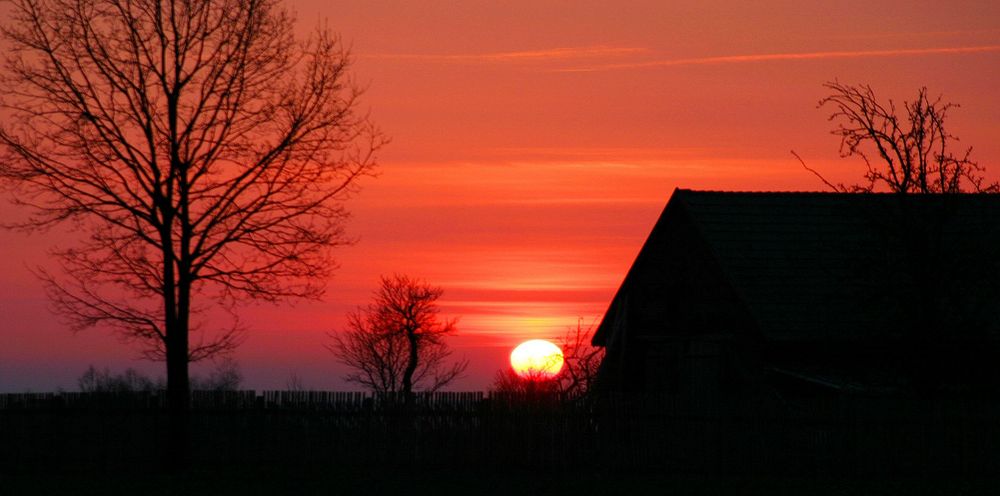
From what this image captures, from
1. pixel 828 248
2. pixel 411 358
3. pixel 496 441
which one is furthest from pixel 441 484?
pixel 411 358

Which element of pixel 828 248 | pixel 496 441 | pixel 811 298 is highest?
pixel 828 248

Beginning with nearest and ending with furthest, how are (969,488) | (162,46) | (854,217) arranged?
(969,488)
(162,46)
(854,217)

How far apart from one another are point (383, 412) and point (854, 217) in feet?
44.7

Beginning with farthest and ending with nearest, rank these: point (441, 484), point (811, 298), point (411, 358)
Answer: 1. point (411, 358)
2. point (811, 298)
3. point (441, 484)

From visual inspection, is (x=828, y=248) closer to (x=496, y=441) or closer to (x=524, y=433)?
(x=524, y=433)

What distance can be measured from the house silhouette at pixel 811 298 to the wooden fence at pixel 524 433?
4.90 ft

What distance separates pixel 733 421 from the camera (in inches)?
1148

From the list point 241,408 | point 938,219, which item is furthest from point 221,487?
point 938,219

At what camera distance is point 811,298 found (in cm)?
3228

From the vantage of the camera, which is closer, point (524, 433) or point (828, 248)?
point (524, 433)

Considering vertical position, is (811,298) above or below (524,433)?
above

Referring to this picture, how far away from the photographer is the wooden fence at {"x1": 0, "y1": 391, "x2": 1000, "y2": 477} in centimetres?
2853

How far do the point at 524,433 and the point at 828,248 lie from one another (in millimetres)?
10081

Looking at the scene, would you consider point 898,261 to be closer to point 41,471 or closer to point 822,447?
point 822,447
